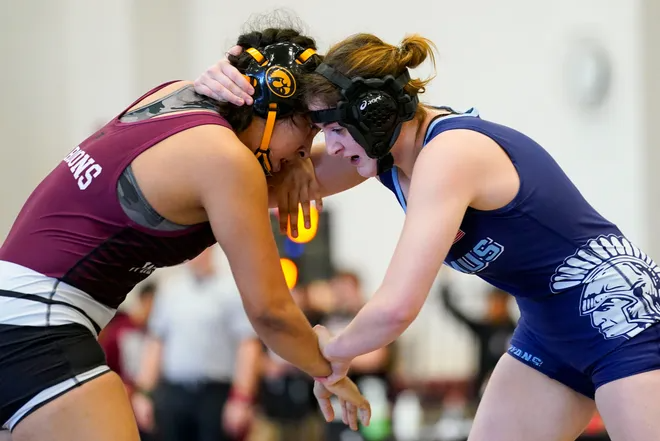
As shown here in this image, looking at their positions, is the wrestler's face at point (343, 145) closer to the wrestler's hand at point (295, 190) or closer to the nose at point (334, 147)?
the nose at point (334, 147)

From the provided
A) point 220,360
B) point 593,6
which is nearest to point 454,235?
point 220,360

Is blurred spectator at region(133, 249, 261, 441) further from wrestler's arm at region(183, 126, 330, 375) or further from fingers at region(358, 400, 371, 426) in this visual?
wrestler's arm at region(183, 126, 330, 375)

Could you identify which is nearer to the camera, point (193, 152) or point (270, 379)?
point (193, 152)

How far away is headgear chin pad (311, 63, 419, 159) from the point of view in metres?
2.53

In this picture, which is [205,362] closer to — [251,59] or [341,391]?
[341,391]

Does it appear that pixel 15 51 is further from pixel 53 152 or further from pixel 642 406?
Answer: pixel 642 406

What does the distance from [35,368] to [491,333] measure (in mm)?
4658

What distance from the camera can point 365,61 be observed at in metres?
2.56

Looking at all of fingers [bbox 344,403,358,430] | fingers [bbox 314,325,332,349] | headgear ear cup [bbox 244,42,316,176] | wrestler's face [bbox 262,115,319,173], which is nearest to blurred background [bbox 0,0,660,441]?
fingers [bbox 344,403,358,430]

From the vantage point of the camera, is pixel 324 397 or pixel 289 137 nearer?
pixel 289 137

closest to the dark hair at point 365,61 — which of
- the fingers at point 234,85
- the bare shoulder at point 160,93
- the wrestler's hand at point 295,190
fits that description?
the fingers at point 234,85

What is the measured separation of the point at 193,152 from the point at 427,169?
58cm

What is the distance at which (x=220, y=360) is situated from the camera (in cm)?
586

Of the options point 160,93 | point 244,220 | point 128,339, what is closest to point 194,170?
point 244,220
